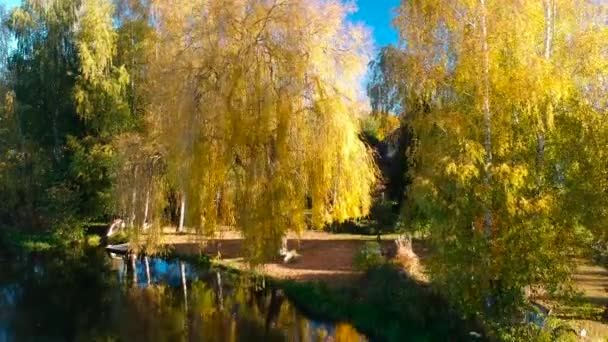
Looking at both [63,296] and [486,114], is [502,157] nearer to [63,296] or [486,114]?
[486,114]

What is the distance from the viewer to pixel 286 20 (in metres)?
11.3

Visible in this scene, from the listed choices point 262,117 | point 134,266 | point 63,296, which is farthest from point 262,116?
point 134,266

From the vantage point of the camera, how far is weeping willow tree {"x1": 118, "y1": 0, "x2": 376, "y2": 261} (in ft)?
37.1

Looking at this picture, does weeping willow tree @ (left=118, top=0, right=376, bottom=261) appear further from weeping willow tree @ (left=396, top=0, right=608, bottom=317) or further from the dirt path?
weeping willow tree @ (left=396, top=0, right=608, bottom=317)

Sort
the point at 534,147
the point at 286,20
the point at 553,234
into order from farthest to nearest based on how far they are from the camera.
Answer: the point at 286,20, the point at 534,147, the point at 553,234

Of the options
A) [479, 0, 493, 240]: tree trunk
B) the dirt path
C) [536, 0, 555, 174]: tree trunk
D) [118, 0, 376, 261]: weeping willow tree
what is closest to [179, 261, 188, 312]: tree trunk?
the dirt path

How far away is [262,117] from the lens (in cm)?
1126

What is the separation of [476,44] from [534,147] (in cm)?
192

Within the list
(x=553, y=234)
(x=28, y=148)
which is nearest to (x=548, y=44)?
(x=553, y=234)

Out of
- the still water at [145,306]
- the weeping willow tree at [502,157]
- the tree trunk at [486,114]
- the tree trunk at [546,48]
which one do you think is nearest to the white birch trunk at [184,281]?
the still water at [145,306]

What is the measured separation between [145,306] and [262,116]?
18.5ft

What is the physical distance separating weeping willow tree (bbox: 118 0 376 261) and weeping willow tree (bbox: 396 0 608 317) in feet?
7.34

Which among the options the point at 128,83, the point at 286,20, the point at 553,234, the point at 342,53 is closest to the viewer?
the point at 553,234

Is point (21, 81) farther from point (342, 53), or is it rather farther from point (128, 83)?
point (342, 53)
